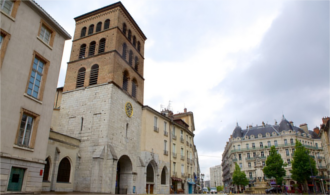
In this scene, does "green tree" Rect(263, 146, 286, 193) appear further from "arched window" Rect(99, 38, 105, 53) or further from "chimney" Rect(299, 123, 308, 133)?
"arched window" Rect(99, 38, 105, 53)

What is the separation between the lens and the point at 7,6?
12883mm

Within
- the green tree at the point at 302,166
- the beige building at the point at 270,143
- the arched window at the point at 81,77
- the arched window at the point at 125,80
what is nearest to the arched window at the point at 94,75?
the arched window at the point at 81,77

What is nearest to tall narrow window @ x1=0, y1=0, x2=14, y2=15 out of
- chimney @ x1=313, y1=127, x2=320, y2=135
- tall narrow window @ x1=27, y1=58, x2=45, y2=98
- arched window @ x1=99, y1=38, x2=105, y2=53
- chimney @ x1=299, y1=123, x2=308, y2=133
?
tall narrow window @ x1=27, y1=58, x2=45, y2=98

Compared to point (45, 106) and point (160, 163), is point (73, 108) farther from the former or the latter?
point (160, 163)

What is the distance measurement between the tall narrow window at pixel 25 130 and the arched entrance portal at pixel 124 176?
13.7 m

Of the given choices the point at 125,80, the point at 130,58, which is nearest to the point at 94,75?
the point at 125,80

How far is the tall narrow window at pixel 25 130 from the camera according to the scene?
12.9 meters

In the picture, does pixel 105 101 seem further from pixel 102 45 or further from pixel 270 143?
pixel 270 143

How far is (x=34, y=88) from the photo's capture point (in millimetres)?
14078

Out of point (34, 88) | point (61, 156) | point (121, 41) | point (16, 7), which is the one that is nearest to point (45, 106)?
point (34, 88)

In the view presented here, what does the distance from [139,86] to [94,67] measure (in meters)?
6.92

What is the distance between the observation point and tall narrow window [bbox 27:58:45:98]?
13852mm

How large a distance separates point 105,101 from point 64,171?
7.63 meters

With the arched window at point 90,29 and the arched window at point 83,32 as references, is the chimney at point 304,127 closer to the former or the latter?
the arched window at point 90,29
